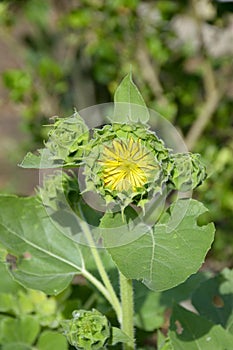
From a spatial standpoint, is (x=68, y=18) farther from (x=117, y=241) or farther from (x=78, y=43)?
(x=117, y=241)

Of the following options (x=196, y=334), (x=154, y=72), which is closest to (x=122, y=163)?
(x=196, y=334)

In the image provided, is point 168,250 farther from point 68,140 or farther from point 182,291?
point 182,291

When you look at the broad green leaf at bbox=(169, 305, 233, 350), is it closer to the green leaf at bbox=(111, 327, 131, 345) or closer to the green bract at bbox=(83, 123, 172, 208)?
the green leaf at bbox=(111, 327, 131, 345)

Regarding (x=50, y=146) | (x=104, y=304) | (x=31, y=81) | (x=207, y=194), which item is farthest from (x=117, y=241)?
(x=31, y=81)

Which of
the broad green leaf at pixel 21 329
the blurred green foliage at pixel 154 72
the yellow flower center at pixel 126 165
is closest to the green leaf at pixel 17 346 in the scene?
the broad green leaf at pixel 21 329

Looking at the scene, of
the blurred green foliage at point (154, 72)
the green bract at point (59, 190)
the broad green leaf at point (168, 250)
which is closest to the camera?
the broad green leaf at point (168, 250)

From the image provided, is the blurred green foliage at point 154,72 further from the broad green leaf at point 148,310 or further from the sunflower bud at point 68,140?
the sunflower bud at point 68,140
